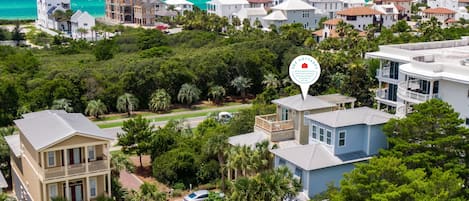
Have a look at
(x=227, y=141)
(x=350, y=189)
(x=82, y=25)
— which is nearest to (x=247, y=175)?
(x=227, y=141)

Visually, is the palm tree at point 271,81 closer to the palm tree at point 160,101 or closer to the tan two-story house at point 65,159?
the palm tree at point 160,101

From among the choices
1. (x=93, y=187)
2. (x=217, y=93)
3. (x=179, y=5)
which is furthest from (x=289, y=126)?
A: (x=179, y=5)

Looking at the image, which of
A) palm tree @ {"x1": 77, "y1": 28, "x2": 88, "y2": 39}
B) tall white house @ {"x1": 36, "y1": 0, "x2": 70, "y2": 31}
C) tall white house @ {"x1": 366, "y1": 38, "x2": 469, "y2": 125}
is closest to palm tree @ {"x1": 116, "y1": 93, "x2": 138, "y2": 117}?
tall white house @ {"x1": 366, "y1": 38, "x2": 469, "y2": 125}

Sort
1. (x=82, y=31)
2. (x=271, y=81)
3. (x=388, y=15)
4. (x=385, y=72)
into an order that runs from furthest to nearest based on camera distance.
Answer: (x=388, y=15) < (x=82, y=31) < (x=271, y=81) < (x=385, y=72)

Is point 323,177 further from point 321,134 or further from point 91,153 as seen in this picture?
point 91,153

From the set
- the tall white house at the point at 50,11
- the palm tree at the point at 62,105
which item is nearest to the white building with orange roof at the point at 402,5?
the tall white house at the point at 50,11

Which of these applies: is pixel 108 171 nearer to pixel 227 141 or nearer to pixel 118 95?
pixel 227 141
